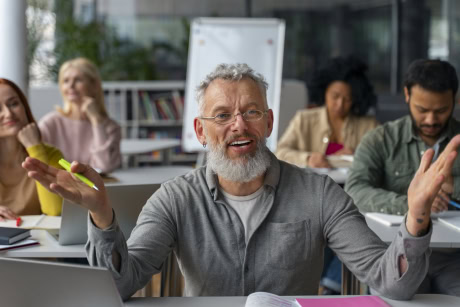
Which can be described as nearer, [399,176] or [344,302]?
[344,302]

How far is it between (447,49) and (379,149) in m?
4.06

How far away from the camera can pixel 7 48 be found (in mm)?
4824

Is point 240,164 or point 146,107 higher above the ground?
point 240,164

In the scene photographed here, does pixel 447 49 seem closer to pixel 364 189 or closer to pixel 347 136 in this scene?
pixel 347 136

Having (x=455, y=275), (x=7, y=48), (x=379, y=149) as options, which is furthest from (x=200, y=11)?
(x=455, y=275)

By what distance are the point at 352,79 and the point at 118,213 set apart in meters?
2.77

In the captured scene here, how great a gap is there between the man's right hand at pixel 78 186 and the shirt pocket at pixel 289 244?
51 centimetres

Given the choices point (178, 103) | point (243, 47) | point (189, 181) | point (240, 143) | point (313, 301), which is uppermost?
point (243, 47)

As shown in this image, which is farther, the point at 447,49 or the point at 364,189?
the point at 447,49

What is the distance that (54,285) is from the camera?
1317 mm

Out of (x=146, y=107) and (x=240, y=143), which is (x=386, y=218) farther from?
(x=146, y=107)

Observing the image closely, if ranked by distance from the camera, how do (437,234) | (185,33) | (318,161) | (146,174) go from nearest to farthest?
(437,234) → (318,161) → (146,174) → (185,33)

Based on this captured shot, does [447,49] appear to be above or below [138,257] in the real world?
above

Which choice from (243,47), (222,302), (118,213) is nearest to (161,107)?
(243,47)
